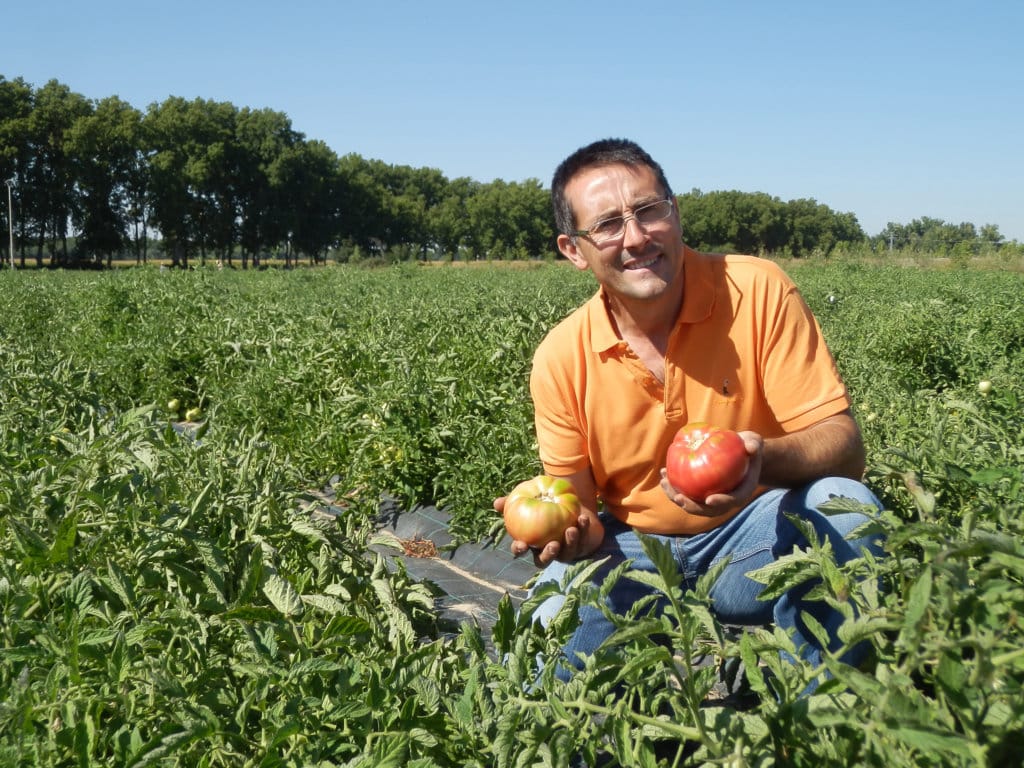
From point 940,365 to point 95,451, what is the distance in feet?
19.1

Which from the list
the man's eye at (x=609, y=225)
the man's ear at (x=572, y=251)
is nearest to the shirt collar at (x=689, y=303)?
the man's ear at (x=572, y=251)

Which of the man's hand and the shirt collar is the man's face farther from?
the man's hand

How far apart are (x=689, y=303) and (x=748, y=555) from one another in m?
0.77

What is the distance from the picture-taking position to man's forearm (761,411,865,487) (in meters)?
2.43

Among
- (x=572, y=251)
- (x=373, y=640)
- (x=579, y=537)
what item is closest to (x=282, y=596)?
(x=373, y=640)

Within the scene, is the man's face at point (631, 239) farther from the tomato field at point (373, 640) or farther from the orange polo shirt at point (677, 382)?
the tomato field at point (373, 640)

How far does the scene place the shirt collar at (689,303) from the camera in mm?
2766

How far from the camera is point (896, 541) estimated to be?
3.21 feet

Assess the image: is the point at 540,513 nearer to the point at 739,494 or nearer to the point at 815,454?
the point at 739,494

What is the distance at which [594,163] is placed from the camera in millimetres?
2828

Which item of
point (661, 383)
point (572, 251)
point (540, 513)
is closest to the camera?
point (540, 513)

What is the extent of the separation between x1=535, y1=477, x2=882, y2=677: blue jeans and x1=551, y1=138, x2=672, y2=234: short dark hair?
995 millimetres

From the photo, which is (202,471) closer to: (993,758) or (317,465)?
(993,758)

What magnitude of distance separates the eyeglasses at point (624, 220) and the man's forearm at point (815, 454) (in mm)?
746
